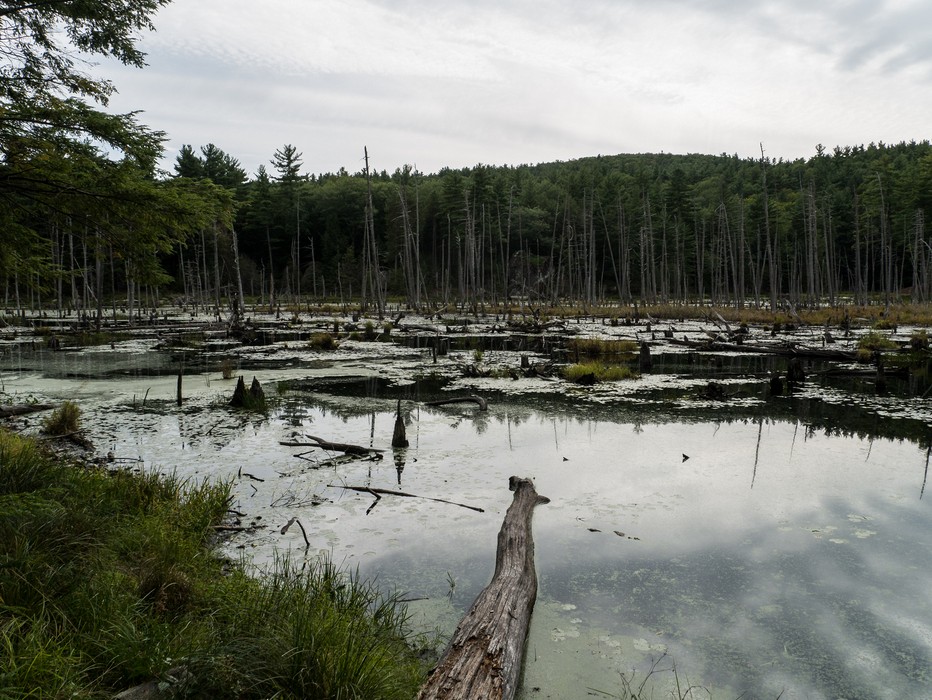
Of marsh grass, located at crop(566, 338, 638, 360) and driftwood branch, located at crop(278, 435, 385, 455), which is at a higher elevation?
marsh grass, located at crop(566, 338, 638, 360)

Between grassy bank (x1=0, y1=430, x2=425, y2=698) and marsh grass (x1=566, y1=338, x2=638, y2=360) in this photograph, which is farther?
marsh grass (x1=566, y1=338, x2=638, y2=360)

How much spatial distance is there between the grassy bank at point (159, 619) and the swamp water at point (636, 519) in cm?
79

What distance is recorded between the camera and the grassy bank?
286 cm

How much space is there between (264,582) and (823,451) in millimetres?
8378

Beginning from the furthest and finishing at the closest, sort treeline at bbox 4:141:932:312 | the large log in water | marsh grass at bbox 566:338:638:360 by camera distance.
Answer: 1. treeline at bbox 4:141:932:312
2. marsh grass at bbox 566:338:638:360
3. the large log in water

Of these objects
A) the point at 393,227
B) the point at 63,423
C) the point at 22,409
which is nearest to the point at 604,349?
the point at 63,423

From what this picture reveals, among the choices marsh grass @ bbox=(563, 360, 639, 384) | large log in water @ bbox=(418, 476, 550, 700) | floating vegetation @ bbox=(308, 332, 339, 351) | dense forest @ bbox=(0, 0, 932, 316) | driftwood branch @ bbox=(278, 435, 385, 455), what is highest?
dense forest @ bbox=(0, 0, 932, 316)

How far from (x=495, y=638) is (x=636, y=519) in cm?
310

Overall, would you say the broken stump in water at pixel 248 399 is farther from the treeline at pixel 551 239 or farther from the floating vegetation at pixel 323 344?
the treeline at pixel 551 239

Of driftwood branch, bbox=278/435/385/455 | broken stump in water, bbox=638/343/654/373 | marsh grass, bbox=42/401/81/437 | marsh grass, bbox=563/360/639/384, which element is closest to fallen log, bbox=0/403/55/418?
marsh grass, bbox=42/401/81/437

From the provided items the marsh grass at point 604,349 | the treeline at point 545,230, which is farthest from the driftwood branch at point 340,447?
the treeline at point 545,230

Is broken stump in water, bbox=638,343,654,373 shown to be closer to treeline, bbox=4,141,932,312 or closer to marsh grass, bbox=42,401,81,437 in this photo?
marsh grass, bbox=42,401,81,437

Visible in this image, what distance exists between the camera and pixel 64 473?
5746mm

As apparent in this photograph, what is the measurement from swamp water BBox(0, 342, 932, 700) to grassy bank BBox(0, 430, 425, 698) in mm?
785
